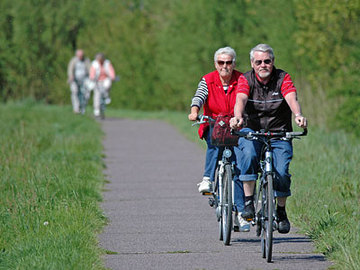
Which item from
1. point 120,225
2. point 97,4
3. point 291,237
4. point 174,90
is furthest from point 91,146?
point 97,4

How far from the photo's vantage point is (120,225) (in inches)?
336

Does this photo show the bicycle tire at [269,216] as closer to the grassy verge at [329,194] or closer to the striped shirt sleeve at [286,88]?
the grassy verge at [329,194]

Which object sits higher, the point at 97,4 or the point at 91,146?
the point at 97,4

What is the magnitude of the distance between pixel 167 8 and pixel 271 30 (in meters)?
20.6

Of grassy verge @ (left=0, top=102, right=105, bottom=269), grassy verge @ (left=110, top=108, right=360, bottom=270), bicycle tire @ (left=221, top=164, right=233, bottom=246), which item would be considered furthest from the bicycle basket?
grassy verge @ (left=0, top=102, right=105, bottom=269)

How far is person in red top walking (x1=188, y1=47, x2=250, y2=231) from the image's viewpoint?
311 inches

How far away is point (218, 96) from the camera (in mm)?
→ 8133

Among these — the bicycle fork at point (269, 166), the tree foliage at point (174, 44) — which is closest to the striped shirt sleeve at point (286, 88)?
the bicycle fork at point (269, 166)

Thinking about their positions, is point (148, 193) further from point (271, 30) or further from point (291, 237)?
point (271, 30)

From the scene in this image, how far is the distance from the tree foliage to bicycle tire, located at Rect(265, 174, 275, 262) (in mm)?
8609

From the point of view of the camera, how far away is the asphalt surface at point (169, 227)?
6.80 meters

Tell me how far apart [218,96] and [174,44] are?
19.2 m

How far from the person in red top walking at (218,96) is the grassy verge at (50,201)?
1.23 m

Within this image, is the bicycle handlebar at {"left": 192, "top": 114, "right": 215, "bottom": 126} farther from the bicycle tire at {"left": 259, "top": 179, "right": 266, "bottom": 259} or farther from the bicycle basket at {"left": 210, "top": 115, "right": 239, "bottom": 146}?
the bicycle tire at {"left": 259, "top": 179, "right": 266, "bottom": 259}
